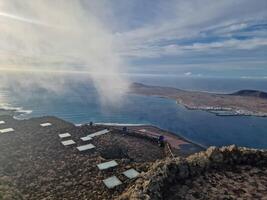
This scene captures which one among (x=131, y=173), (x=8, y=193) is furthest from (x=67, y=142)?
(x=8, y=193)

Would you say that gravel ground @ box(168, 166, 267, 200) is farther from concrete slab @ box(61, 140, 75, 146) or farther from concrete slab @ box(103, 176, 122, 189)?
concrete slab @ box(61, 140, 75, 146)

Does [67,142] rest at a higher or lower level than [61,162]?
higher

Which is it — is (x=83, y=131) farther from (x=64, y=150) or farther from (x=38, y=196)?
(x=38, y=196)

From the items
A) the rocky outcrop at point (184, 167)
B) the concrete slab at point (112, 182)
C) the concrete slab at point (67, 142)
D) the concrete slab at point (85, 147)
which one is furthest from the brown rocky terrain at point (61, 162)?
the rocky outcrop at point (184, 167)

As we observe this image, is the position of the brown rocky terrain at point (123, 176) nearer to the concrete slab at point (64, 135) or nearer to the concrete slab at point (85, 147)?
the concrete slab at point (85, 147)

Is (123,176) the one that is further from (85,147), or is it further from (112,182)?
(85,147)

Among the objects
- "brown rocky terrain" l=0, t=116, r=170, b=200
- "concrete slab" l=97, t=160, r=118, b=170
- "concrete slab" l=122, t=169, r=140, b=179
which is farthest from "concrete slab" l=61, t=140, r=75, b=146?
"concrete slab" l=122, t=169, r=140, b=179
